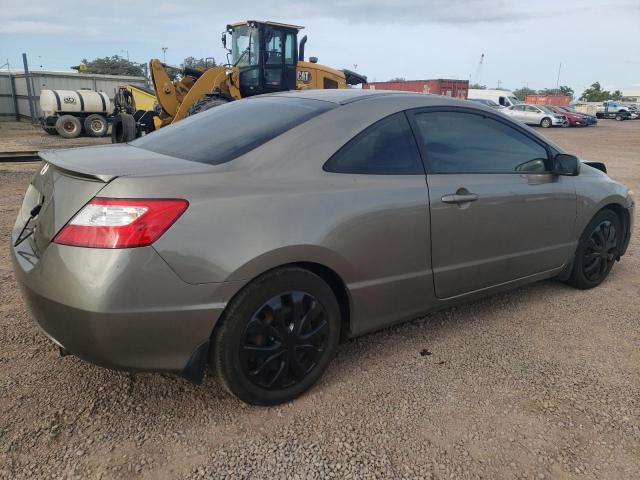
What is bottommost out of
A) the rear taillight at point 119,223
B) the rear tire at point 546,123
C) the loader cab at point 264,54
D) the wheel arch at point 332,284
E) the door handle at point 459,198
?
the rear tire at point 546,123

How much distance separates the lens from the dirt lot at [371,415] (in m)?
2.20

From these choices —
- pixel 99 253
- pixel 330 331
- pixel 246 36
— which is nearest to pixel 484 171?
pixel 330 331

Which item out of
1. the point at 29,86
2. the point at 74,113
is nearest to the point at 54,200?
the point at 74,113

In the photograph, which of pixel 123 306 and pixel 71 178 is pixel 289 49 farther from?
pixel 123 306

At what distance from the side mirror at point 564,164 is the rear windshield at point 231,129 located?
1.74 m

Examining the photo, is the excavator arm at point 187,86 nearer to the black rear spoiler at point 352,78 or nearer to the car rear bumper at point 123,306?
the black rear spoiler at point 352,78

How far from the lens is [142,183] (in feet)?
7.07

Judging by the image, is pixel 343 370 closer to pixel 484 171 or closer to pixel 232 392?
pixel 232 392

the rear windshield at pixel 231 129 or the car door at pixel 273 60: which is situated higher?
the car door at pixel 273 60

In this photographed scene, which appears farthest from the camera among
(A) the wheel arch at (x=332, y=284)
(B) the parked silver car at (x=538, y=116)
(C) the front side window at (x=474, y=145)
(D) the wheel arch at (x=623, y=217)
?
(B) the parked silver car at (x=538, y=116)

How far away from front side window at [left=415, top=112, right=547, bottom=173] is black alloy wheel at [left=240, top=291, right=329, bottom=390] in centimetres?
113

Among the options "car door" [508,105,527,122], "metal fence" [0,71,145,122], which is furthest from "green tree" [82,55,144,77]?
"car door" [508,105,527,122]

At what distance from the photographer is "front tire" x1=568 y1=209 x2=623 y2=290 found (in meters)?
4.09

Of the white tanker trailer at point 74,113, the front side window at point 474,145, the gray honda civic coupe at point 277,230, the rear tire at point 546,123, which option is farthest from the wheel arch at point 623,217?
the rear tire at point 546,123
